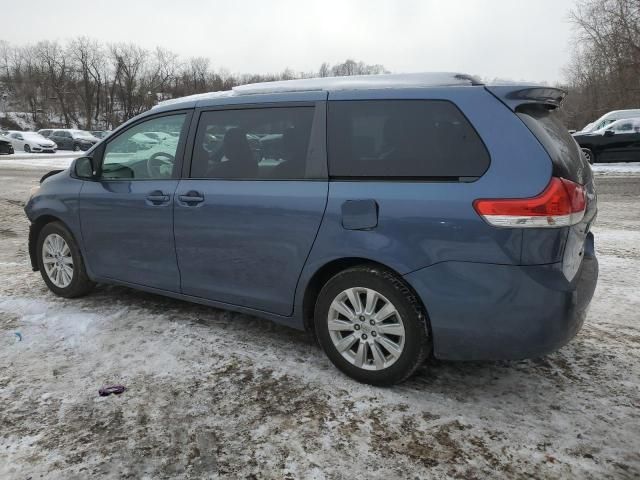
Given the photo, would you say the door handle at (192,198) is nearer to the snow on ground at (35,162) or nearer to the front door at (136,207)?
the front door at (136,207)

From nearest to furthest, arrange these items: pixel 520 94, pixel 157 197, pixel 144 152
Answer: pixel 520 94
pixel 157 197
pixel 144 152

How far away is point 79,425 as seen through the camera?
2771 millimetres

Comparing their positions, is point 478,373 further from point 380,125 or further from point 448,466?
point 380,125

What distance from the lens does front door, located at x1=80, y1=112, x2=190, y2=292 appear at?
3889mm

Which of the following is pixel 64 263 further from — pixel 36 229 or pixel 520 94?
pixel 520 94

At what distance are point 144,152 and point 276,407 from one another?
2352 millimetres

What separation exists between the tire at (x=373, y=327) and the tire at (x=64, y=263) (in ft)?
8.23

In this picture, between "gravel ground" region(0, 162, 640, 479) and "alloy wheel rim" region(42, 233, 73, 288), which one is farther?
"alloy wheel rim" region(42, 233, 73, 288)

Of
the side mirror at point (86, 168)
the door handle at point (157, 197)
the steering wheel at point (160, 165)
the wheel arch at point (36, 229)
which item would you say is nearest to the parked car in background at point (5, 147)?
the wheel arch at point (36, 229)

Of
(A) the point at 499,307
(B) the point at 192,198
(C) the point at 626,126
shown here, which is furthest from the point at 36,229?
(C) the point at 626,126

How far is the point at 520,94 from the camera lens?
9.24 feet

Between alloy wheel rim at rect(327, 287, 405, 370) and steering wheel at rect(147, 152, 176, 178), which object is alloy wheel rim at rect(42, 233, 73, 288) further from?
alloy wheel rim at rect(327, 287, 405, 370)

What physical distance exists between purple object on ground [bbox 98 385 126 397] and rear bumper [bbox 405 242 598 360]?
1843mm

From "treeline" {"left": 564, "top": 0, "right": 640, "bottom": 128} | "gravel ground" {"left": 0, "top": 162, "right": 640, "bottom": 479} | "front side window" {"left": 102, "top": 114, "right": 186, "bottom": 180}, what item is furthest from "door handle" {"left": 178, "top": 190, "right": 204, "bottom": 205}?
"treeline" {"left": 564, "top": 0, "right": 640, "bottom": 128}
